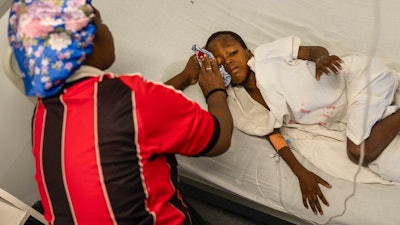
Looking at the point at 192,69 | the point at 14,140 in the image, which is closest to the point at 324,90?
the point at 192,69

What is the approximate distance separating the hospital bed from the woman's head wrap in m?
0.64

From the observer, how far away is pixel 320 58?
1.27m

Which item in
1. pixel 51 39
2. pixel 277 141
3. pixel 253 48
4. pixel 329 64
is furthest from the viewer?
pixel 253 48

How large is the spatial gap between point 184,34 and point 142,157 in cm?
92

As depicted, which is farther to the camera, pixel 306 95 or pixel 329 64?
pixel 306 95

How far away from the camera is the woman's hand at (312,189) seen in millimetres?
1231

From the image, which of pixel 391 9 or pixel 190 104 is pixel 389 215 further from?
pixel 391 9

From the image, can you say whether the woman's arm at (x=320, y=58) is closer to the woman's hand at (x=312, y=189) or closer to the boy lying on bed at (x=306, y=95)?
the boy lying on bed at (x=306, y=95)

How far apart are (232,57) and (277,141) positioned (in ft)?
1.17

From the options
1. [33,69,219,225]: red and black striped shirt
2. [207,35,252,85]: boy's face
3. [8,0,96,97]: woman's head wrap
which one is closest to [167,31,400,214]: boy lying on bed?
[207,35,252,85]: boy's face

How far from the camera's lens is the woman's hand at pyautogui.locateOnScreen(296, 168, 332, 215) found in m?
1.23

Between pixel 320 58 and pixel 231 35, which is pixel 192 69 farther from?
pixel 320 58

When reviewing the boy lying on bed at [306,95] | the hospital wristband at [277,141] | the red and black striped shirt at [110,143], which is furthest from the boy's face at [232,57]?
the red and black striped shirt at [110,143]

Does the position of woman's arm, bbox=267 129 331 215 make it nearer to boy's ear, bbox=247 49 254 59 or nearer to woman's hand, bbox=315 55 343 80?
woman's hand, bbox=315 55 343 80
